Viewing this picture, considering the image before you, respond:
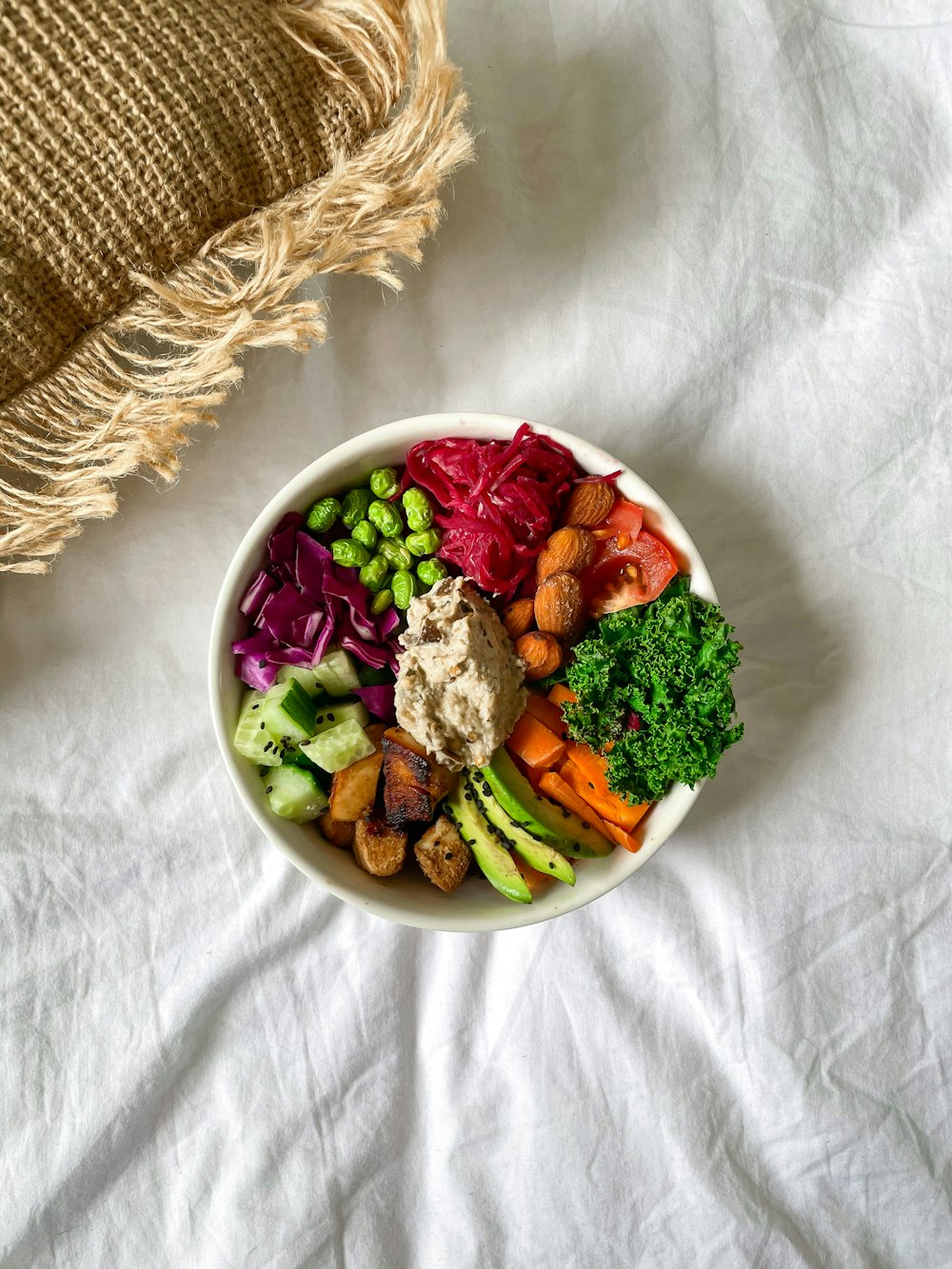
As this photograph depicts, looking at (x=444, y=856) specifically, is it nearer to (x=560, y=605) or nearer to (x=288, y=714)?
(x=288, y=714)

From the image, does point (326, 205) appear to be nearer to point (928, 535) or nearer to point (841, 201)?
point (841, 201)

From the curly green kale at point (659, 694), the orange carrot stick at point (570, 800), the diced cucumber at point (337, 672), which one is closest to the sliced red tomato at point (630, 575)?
the curly green kale at point (659, 694)

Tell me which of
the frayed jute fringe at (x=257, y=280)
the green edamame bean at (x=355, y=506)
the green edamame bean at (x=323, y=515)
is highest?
the frayed jute fringe at (x=257, y=280)

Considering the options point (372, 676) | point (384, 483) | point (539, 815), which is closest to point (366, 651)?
point (372, 676)

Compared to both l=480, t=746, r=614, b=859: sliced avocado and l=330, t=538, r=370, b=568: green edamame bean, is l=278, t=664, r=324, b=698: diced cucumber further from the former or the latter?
l=480, t=746, r=614, b=859: sliced avocado

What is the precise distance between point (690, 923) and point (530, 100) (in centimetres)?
146

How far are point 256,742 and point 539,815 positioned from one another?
434 millimetres

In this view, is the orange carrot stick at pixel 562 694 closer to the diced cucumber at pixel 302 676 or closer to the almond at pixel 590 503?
the almond at pixel 590 503

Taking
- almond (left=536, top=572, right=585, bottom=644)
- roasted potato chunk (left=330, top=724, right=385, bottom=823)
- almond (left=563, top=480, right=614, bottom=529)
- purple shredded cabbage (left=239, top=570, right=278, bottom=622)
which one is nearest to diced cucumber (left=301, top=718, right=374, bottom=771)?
roasted potato chunk (left=330, top=724, right=385, bottom=823)

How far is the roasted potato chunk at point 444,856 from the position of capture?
142cm

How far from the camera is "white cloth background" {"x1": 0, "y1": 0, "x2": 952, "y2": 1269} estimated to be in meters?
1.60

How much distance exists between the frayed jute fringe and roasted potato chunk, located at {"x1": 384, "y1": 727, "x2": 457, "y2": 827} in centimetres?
54

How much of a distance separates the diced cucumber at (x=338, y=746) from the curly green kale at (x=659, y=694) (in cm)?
31

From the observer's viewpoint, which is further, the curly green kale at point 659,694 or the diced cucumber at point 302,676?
the diced cucumber at point 302,676
